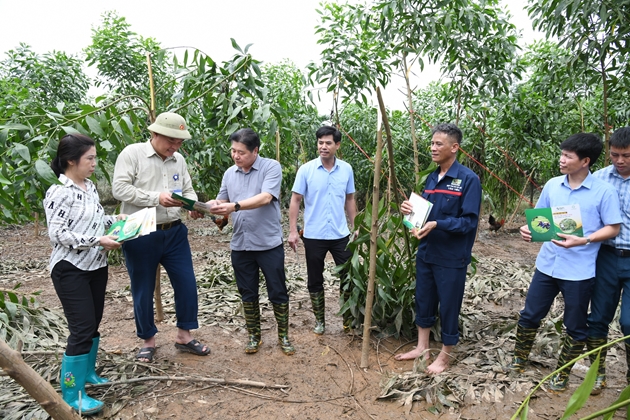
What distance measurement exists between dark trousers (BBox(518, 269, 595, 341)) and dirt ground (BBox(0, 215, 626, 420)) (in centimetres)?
42

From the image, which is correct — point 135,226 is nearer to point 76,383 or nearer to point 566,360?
point 76,383

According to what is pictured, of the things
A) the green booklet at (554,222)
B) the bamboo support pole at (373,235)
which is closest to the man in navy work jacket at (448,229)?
the bamboo support pole at (373,235)

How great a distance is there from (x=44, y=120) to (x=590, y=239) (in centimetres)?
350

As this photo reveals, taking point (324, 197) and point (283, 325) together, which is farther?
point (324, 197)

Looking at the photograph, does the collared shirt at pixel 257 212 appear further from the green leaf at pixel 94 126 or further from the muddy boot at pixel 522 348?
the muddy boot at pixel 522 348

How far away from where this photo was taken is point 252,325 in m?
3.30

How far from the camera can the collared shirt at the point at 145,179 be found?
270 cm

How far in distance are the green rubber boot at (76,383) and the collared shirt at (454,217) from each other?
218 centimetres

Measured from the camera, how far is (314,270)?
3.51 metres

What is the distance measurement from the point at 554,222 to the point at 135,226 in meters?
2.42

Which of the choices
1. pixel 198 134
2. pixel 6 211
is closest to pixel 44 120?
pixel 6 211

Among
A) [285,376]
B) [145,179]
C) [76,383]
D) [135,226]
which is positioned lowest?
[285,376]

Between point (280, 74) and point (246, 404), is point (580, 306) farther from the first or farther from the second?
point (280, 74)

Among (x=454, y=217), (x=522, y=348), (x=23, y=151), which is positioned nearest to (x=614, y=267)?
(x=522, y=348)
